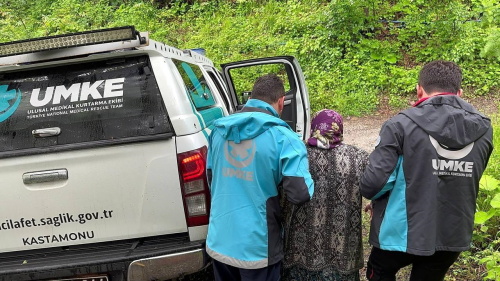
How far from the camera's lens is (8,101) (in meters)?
2.92

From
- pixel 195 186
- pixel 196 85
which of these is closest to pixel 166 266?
pixel 195 186

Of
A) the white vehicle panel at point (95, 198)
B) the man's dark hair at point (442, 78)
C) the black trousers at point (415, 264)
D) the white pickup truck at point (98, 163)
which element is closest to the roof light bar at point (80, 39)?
the white pickup truck at point (98, 163)

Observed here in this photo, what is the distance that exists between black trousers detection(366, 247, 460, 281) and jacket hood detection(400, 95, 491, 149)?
2.33 ft

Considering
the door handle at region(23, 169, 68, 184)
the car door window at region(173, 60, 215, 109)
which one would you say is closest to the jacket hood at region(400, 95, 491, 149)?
the car door window at region(173, 60, 215, 109)

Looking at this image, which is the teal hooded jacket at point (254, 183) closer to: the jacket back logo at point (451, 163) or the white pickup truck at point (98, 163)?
the white pickup truck at point (98, 163)

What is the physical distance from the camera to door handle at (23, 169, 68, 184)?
9.01ft

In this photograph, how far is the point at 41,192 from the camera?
278 cm

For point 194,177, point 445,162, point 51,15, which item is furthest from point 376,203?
point 51,15

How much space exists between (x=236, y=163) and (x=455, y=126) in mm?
1270

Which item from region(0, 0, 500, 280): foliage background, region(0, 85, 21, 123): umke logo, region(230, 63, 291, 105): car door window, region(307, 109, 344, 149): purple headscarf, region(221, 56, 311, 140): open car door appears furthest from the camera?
region(230, 63, 291, 105): car door window

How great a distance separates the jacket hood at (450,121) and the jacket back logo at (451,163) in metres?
0.03

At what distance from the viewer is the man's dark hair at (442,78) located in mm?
2402

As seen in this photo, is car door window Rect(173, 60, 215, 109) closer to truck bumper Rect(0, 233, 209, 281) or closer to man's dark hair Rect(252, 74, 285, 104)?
man's dark hair Rect(252, 74, 285, 104)

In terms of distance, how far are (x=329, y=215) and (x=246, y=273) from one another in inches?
26.0
